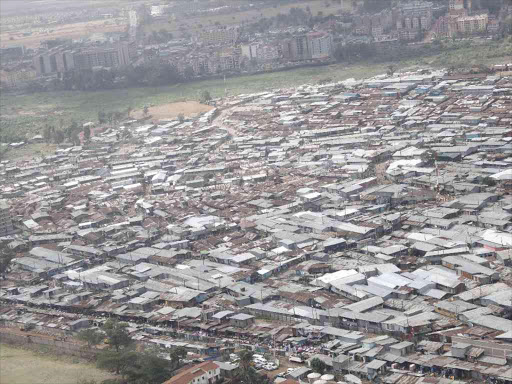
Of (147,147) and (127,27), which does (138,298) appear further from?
(127,27)

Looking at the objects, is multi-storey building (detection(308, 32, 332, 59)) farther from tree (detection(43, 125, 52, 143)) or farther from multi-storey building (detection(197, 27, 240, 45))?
tree (detection(43, 125, 52, 143))

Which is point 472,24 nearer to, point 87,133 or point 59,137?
point 87,133

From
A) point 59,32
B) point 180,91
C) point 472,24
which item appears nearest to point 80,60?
point 180,91

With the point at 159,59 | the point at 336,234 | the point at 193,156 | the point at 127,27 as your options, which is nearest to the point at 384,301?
the point at 336,234

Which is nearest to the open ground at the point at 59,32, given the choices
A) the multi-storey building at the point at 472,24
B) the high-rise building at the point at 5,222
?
the multi-storey building at the point at 472,24

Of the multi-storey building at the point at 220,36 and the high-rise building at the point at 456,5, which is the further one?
the multi-storey building at the point at 220,36

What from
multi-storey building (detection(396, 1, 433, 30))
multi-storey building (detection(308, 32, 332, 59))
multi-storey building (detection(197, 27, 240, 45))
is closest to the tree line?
multi-storey building (detection(308, 32, 332, 59))

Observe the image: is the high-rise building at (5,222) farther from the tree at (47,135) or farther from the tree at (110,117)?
the tree at (110,117)
